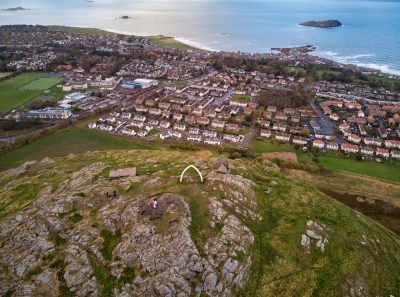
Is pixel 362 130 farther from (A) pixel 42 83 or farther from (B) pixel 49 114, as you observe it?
(A) pixel 42 83

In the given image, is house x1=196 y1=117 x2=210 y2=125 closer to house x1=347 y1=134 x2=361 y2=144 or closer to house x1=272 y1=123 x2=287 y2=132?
house x1=272 y1=123 x2=287 y2=132

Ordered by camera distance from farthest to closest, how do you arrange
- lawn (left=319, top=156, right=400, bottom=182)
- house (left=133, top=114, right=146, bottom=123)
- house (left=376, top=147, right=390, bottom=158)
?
house (left=133, top=114, right=146, bottom=123) < house (left=376, top=147, right=390, bottom=158) < lawn (left=319, top=156, right=400, bottom=182)

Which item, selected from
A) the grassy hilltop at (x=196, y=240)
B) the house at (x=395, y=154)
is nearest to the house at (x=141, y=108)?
the grassy hilltop at (x=196, y=240)

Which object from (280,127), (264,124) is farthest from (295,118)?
(264,124)

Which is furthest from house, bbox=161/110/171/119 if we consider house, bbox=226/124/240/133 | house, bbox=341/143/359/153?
house, bbox=341/143/359/153

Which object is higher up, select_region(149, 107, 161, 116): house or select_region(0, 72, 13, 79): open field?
select_region(0, 72, 13, 79): open field

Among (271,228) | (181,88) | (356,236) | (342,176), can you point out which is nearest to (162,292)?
(271,228)

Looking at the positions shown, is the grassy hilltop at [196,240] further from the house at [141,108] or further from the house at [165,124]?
the house at [141,108]
